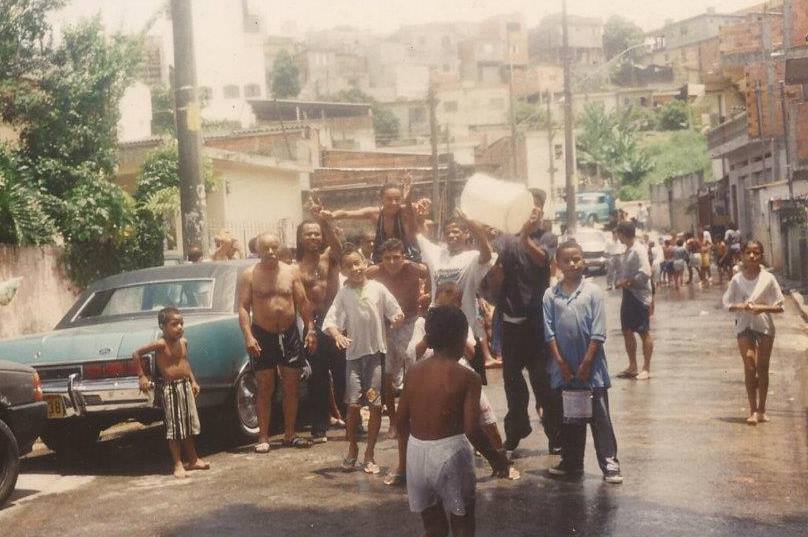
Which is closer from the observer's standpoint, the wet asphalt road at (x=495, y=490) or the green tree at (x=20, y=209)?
the wet asphalt road at (x=495, y=490)

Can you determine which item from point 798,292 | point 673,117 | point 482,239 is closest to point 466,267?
point 482,239

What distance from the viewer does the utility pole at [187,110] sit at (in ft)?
40.6

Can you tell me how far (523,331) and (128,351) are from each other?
2.99m

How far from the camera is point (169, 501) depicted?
7.45 metres

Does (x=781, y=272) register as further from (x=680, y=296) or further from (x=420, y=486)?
(x=420, y=486)

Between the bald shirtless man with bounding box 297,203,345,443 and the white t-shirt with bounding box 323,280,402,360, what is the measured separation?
3.90 ft

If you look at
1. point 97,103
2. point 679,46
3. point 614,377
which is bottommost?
point 614,377

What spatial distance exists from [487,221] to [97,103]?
427 inches

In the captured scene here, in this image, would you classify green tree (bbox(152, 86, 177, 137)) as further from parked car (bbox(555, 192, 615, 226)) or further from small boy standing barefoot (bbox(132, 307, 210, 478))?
small boy standing barefoot (bbox(132, 307, 210, 478))

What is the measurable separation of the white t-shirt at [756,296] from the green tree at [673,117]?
266 feet

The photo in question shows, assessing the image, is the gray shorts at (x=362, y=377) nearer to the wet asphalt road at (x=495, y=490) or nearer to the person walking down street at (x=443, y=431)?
the wet asphalt road at (x=495, y=490)

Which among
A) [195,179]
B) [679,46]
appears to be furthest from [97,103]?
[679,46]

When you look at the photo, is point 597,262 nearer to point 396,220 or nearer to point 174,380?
point 396,220

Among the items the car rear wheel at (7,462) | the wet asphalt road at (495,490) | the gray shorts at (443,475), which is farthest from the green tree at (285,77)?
the gray shorts at (443,475)
